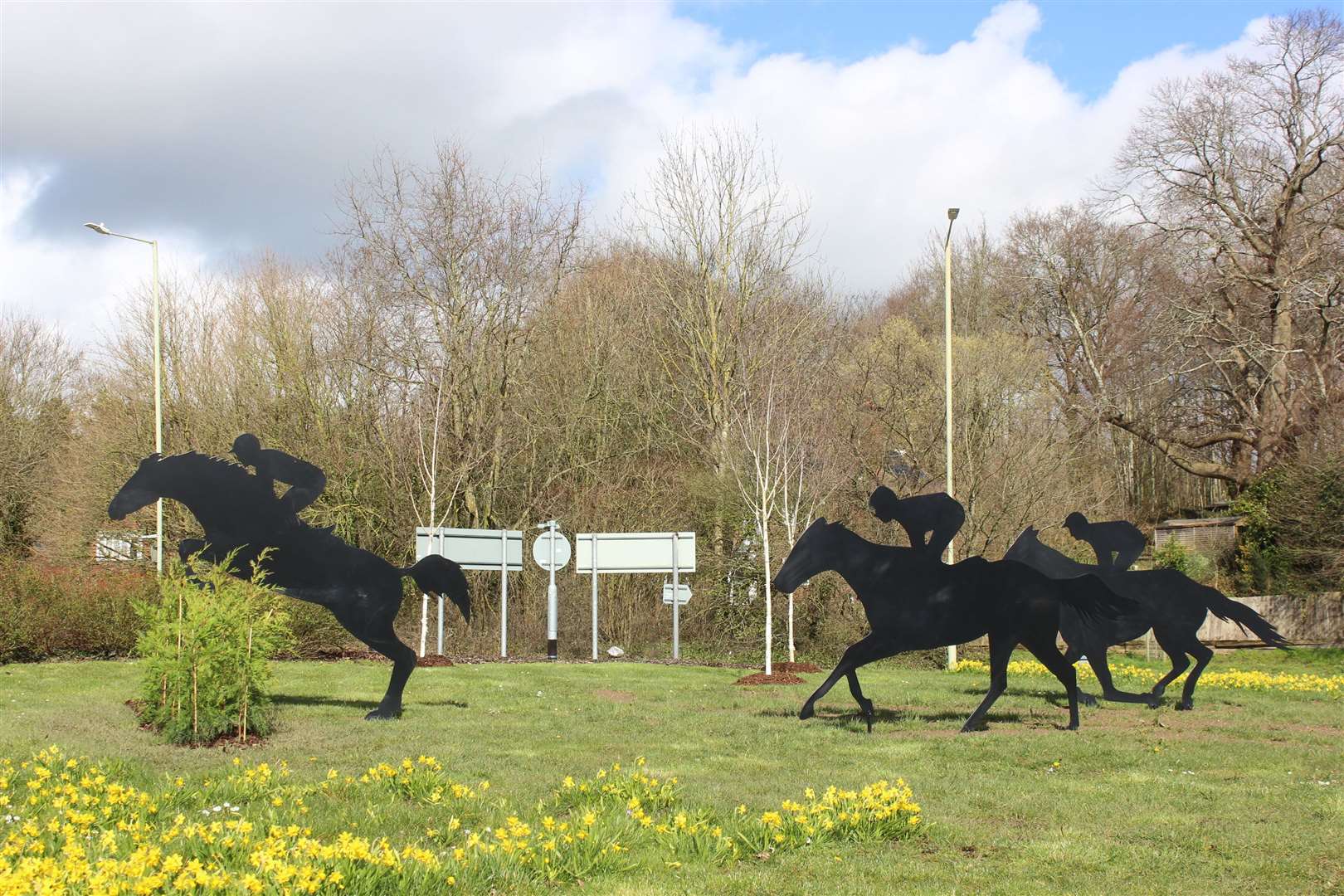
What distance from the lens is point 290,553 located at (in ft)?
44.1

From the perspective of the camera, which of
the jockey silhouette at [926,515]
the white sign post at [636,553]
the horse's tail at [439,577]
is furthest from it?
the white sign post at [636,553]

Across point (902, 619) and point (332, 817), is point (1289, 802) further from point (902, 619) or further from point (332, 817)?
point (332, 817)

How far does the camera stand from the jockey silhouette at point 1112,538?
14.5 meters

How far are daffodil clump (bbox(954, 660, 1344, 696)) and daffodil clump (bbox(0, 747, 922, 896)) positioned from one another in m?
12.1

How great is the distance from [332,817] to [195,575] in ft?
19.2

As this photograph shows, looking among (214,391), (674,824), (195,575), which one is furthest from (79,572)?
(674,824)

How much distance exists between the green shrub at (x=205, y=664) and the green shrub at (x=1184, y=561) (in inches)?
1011

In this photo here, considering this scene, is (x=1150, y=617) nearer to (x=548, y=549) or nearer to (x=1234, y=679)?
(x=1234, y=679)

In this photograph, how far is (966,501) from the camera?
88.3 feet

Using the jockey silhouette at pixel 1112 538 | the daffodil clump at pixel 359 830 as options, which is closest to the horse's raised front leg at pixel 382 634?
the daffodil clump at pixel 359 830

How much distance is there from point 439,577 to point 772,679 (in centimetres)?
706

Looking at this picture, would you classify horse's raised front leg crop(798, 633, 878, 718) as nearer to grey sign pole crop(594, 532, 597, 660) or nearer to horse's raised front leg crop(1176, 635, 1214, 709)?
horse's raised front leg crop(1176, 635, 1214, 709)

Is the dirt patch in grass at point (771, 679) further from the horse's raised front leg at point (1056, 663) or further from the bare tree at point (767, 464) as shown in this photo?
the horse's raised front leg at point (1056, 663)

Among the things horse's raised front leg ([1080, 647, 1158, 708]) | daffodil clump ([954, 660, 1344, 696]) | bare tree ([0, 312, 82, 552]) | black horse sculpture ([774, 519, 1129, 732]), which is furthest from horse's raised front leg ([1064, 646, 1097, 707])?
bare tree ([0, 312, 82, 552])
